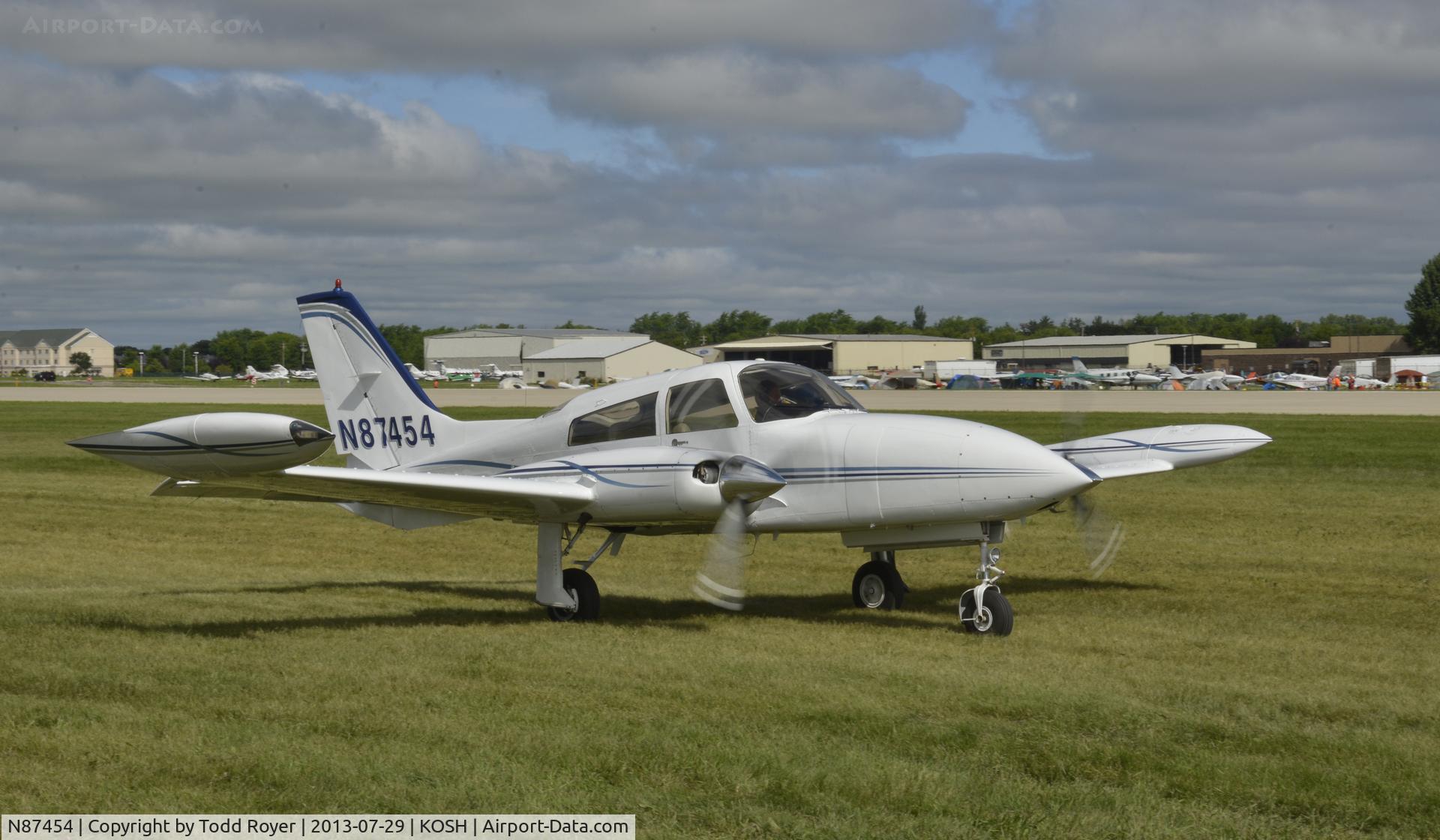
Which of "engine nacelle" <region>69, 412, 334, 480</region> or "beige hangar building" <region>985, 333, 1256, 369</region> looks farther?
"beige hangar building" <region>985, 333, 1256, 369</region>

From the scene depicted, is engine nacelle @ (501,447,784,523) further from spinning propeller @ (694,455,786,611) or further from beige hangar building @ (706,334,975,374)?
beige hangar building @ (706,334,975,374)

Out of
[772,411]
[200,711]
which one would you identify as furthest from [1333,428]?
[200,711]

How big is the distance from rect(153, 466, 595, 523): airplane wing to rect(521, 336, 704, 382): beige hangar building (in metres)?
77.9

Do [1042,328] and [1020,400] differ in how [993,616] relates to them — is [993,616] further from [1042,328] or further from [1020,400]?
[1042,328]

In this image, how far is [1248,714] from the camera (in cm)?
808

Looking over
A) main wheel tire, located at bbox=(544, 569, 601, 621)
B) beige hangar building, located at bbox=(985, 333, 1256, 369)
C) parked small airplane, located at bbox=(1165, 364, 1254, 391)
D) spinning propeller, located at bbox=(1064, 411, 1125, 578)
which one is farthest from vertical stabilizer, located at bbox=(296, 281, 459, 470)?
beige hangar building, located at bbox=(985, 333, 1256, 369)

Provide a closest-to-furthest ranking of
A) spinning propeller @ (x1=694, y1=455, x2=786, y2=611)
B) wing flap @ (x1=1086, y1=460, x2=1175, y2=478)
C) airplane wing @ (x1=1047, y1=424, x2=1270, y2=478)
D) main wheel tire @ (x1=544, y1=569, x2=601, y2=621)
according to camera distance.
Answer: spinning propeller @ (x1=694, y1=455, x2=786, y2=611), main wheel tire @ (x1=544, y1=569, x2=601, y2=621), wing flap @ (x1=1086, y1=460, x2=1175, y2=478), airplane wing @ (x1=1047, y1=424, x2=1270, y2=478)

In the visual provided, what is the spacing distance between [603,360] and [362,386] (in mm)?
95788

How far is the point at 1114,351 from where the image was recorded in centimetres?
13738

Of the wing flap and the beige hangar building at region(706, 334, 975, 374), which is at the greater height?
the beige hangar building at region(706, 334, 975, 374)

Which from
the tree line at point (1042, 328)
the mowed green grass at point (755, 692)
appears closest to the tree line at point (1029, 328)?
the tree line at point (1042, 328)

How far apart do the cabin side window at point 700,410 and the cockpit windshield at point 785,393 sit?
0.63 feet

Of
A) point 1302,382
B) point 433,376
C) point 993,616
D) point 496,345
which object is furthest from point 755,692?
point 496,345

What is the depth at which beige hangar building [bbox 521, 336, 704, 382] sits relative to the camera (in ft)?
333
